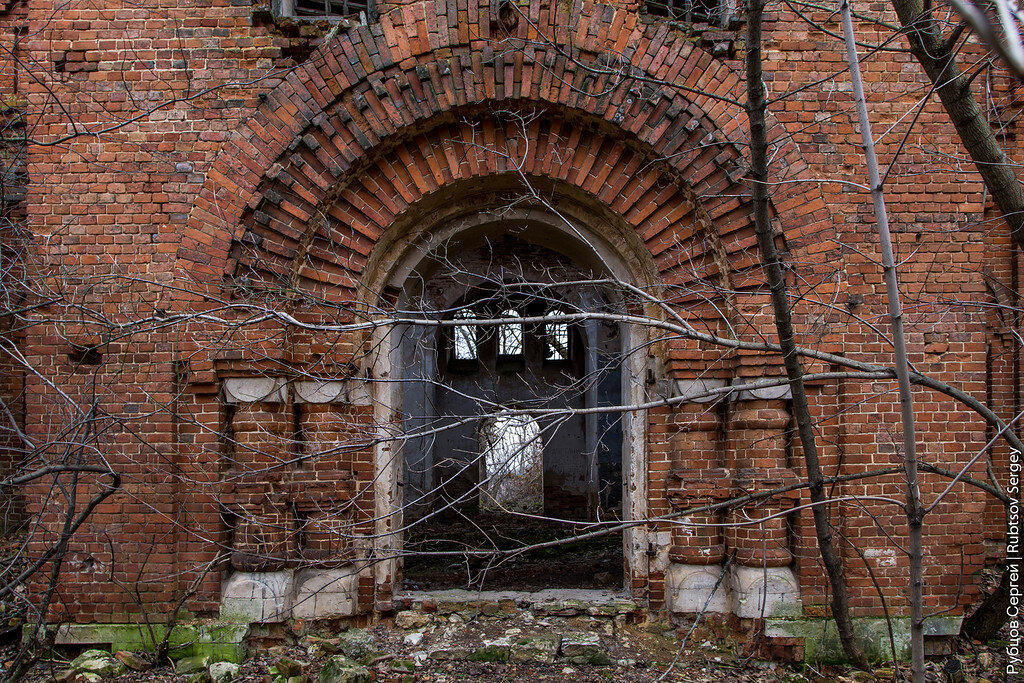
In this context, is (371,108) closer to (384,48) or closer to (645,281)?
(384,48)

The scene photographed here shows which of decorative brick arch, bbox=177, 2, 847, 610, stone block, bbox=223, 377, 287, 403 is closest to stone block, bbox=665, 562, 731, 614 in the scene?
decorative brick arch, bbox=177, 2, 847, 610

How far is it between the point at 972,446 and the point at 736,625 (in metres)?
2.17

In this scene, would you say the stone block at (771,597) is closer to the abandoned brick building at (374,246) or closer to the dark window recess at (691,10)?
the abandoned brick building at (374,246)

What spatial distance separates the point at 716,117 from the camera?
15.0ft

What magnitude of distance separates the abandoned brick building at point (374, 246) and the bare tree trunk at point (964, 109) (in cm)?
99

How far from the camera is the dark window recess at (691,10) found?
464 centimetres

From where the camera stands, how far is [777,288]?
3178 millimetres

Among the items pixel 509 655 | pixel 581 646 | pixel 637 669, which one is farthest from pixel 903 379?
pixel 509 655

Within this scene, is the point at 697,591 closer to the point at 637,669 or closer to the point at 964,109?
the point at 637,669

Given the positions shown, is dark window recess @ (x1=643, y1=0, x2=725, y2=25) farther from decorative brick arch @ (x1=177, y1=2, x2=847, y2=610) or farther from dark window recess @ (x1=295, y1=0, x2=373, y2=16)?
dark window recess @ (x1=295, y1=0, x2=373, y2=16)

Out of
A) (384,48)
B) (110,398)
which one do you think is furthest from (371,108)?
(110,398)

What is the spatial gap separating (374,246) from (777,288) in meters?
2.97

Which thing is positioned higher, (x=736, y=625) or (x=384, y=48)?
(x=384, y=48)

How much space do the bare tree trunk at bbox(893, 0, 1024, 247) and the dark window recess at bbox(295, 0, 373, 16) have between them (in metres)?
3.62
